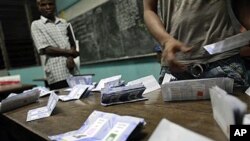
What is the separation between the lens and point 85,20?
413 cm

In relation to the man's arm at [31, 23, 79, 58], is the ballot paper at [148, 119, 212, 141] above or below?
below

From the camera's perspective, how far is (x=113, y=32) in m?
3.54

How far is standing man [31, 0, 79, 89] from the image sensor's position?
238 centimetres

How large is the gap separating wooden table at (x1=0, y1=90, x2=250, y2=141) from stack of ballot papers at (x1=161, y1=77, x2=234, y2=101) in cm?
3

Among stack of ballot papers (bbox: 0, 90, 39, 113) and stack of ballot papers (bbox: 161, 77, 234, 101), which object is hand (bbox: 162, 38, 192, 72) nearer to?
stack of ballot papers (bbox: 161, 77, 234, 101)

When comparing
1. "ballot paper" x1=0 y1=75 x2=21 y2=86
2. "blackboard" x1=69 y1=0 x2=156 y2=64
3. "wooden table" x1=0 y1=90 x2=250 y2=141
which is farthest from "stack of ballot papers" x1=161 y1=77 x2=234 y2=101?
"ballot paper" x1=0 y1=75 x2=21 y2=86

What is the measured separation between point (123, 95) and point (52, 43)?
1625 mm

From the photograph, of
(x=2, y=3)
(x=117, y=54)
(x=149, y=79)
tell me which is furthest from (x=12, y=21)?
(x=149, y=79)

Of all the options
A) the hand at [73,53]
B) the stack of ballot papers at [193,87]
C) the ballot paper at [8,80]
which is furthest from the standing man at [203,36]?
the ballot paper at [8,80]

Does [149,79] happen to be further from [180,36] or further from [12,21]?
[12,21]

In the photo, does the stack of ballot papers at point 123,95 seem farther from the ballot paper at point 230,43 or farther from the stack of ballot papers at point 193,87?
the ballot paper at point 230,43

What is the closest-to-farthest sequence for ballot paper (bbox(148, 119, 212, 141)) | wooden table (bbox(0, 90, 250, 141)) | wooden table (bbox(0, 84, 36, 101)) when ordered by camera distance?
1. ballot paper (bbox(148, 119, 212, 141))
2. wooden table (bbox(0, 90, 250, 141))
3. wooden table (bbox(0, 84, 36, 101))

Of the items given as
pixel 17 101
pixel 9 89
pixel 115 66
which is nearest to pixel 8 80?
pixel 9 89

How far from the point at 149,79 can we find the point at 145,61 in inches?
75.0
